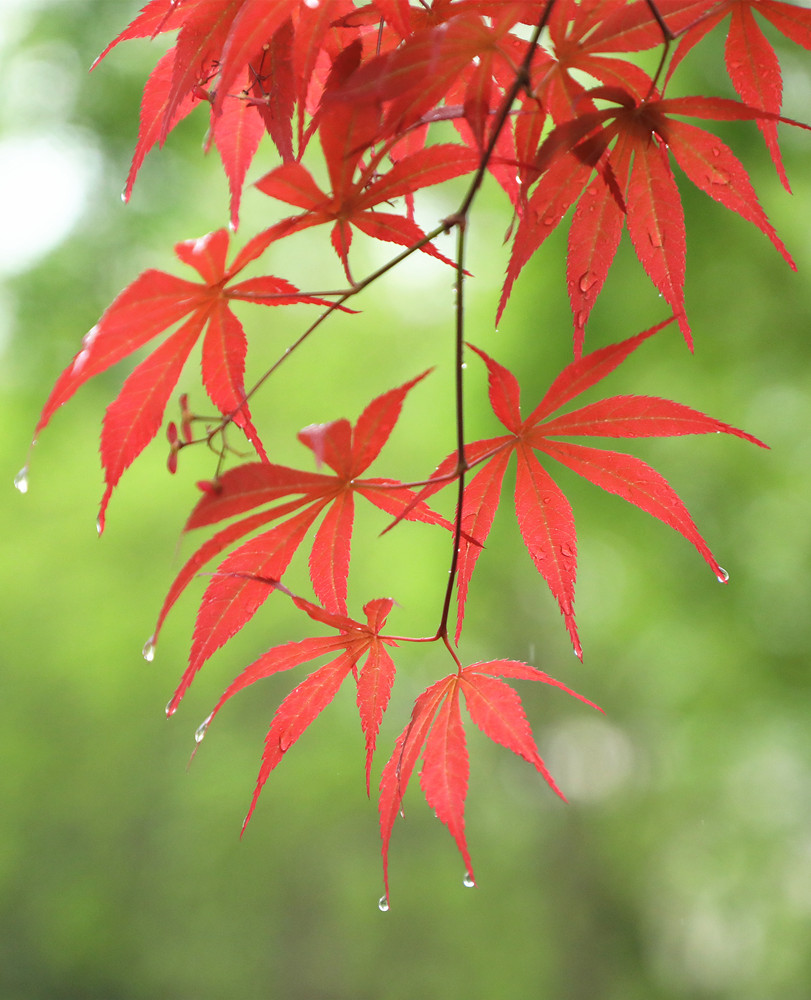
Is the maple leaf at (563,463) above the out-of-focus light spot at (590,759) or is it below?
below

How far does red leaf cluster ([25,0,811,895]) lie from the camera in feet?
1.25

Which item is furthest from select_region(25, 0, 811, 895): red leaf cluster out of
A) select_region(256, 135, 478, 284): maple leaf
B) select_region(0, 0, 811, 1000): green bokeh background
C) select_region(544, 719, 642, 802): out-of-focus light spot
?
select_region(544, 719, 642, 802): out-of-focus light spot

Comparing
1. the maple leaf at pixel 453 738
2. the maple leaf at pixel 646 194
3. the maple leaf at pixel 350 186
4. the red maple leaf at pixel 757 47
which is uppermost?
the red maple leaf at pixel 757 47

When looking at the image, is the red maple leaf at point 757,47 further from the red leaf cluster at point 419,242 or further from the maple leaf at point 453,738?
the maple leaf at point 453,738

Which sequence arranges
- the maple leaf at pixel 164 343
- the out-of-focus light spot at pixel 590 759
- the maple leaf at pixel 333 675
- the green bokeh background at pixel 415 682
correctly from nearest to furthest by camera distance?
the maple leaf at pixel 164 343, the maple leaf at pixel 333 675, the green bokeh background at pixel 415 682, the out-of-focus light spot at pixel 590 759

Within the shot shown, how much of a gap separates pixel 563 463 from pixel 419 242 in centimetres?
15

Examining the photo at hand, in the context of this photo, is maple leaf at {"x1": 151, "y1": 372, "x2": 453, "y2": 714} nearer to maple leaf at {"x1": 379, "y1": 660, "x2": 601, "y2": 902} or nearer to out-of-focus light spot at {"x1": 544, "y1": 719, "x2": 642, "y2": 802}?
maple leaf at {"x1": 379, "y1": 660, "x2": 601, "y2": 902}

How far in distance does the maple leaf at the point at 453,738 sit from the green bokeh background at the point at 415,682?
7.22ft

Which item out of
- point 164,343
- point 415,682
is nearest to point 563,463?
point 164,343

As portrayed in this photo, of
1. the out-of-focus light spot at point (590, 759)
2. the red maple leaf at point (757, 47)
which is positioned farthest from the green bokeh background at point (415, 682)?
the red maple leaf at point (757, 47)

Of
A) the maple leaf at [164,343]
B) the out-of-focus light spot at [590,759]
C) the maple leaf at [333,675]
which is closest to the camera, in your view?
the maple leaf at [164,343]

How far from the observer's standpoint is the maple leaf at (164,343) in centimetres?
37

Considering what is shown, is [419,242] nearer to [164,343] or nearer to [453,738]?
[164,343]

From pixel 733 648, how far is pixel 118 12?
3.36 meters
